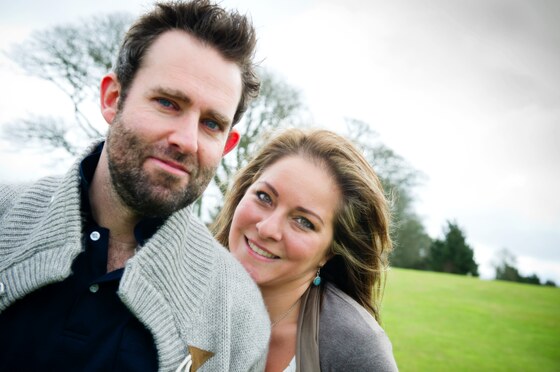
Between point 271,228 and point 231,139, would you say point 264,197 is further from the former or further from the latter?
point 231,139

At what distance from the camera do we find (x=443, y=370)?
8.52 meters

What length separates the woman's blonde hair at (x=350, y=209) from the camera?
3.41 m

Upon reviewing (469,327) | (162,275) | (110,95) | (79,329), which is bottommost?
(469,327)

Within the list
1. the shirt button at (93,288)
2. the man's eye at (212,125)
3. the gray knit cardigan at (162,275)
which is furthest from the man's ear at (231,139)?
the shirt button at (93,288)

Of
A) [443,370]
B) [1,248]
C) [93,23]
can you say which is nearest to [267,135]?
[1,248]

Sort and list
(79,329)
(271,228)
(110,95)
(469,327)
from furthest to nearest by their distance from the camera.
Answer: (469,327) → (271,228) → (110,95) → (79,329)

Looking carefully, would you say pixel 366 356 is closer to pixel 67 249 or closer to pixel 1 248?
pixel 67 249

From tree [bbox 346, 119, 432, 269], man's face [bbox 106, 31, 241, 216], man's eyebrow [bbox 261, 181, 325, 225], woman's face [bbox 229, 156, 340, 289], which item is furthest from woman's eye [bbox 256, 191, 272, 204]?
tree [bbox 346, 119, 432, 269]

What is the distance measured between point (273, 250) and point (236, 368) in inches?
46.0

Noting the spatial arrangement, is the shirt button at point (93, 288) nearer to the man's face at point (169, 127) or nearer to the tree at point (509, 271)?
the man's face at point (169, 127)

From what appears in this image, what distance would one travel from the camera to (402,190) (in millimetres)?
28047

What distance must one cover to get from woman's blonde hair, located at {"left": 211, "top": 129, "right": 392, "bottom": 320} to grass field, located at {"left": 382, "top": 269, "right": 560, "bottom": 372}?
591cm

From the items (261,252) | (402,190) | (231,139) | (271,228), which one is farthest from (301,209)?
(402,190)

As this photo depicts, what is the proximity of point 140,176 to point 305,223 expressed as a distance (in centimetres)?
166
